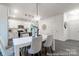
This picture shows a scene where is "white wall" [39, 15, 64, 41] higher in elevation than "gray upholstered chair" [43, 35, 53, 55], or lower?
higher

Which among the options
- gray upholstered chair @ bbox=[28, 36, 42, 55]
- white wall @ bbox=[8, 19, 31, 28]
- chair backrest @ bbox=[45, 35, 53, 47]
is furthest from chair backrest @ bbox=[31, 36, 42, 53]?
white wall @ bbox=[8, 19, 31, 28]

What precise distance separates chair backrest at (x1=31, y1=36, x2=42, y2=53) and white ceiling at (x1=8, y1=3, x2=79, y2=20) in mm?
587

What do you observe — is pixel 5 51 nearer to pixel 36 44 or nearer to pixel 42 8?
pixel 36 44

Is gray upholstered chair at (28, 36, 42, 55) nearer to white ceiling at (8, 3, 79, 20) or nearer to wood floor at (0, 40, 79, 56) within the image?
wood floor at (0, 40, 79, 56)

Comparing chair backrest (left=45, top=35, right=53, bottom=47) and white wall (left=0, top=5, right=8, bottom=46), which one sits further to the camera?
chair backrest (left=45, top=35, right=53, bottom=47)

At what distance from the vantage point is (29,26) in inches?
89.8

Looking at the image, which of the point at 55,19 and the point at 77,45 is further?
the point at 55,19

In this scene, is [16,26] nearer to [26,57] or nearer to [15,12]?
[15,12]

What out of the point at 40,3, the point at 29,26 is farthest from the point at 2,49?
the point at 40,3

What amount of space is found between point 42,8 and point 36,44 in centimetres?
95

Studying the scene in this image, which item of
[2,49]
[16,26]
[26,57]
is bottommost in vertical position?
[26,57]

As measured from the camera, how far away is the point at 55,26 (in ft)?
7.61

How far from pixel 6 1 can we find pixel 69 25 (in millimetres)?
1701

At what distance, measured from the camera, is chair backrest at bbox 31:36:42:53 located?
7.44 ft
